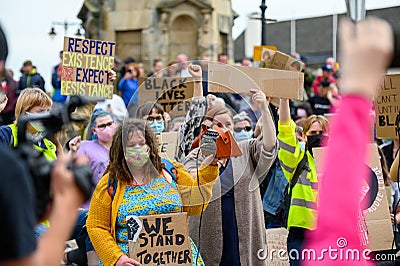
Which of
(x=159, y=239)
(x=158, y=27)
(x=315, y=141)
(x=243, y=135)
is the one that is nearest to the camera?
(x=159, y=239)

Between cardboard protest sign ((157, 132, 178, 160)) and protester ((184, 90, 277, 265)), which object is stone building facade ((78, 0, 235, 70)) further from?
protester ((184, 90, 277, 265))

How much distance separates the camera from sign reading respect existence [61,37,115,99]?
9.27 m

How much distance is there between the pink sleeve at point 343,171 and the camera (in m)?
2.44

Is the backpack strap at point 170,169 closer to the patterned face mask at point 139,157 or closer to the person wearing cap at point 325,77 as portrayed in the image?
the patterned face mask at point 139,157

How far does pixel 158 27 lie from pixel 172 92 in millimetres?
16723

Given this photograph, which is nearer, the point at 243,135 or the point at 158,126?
the point at 158,126

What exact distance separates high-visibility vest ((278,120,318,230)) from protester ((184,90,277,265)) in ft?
1.57

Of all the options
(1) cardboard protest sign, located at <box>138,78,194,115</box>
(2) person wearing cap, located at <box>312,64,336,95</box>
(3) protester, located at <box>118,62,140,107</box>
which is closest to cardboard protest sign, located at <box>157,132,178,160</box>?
(1) cardboard protest sign, located at <box>138,78,194,115</box>

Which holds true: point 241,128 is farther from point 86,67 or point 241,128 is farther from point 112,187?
point 112,187

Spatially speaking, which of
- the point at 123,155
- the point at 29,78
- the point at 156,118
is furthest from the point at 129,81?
the point at 123,155

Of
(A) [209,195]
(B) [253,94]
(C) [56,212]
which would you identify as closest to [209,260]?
(A) [209,195]

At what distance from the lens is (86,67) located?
9312 millimetres

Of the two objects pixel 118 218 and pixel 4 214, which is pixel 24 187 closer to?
pixel 4 214

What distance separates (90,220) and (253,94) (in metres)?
1.52
